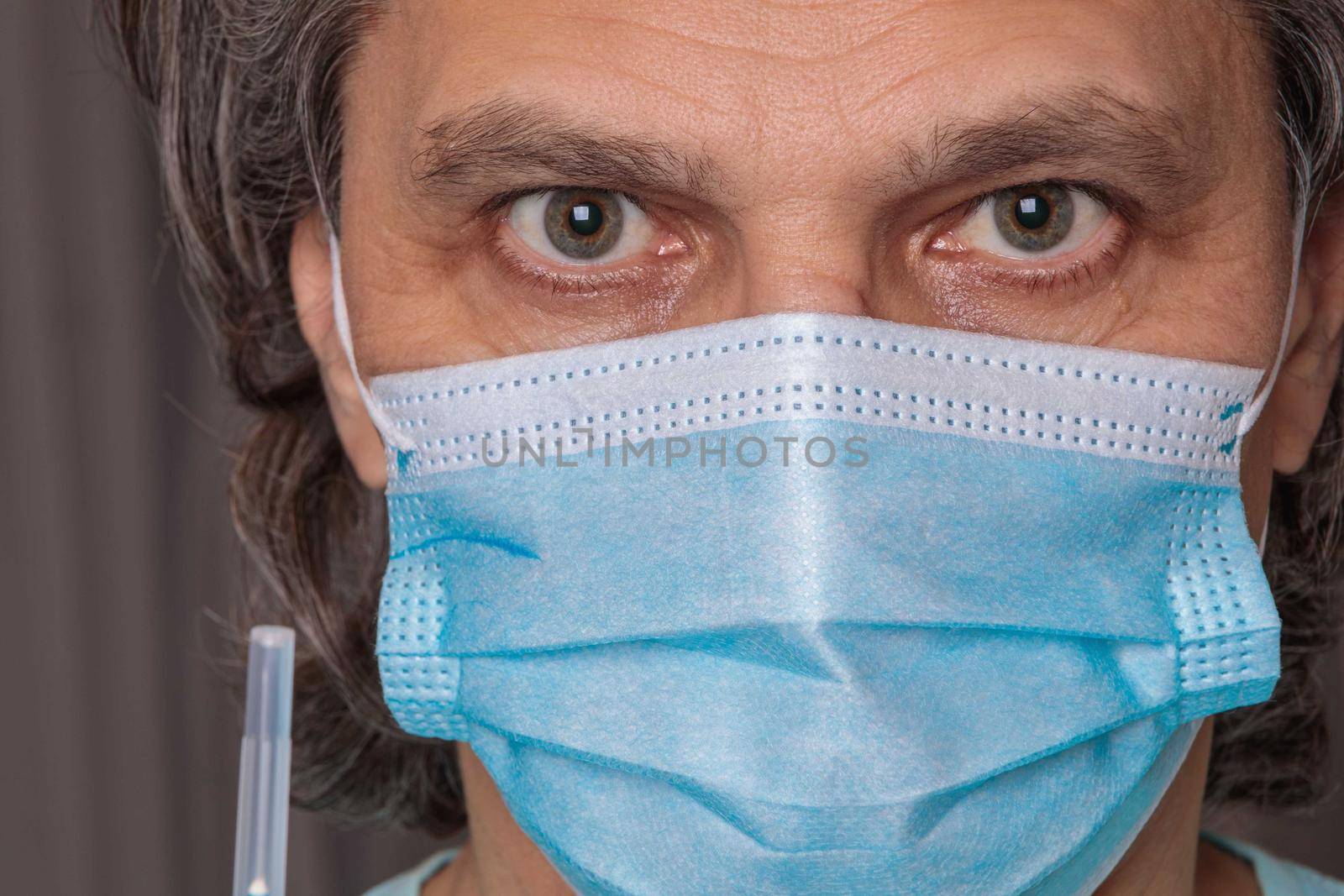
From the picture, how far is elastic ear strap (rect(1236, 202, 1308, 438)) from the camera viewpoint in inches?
62.9

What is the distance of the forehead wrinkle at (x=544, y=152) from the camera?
149 cm

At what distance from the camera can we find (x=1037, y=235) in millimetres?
1582

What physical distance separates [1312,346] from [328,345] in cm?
106

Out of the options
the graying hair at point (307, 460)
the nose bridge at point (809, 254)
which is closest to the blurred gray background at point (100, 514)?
the graying hair at point (307, 460)

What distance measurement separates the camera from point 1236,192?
1.58 m

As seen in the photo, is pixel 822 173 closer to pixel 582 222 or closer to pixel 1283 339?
pixel 582 222

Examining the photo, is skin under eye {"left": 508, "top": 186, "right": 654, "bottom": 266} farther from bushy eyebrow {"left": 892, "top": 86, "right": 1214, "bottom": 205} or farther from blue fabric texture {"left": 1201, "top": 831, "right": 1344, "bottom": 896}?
blue fabric texture {"left": 1201, "top": 831, "right": 1344, "bottom": 896}

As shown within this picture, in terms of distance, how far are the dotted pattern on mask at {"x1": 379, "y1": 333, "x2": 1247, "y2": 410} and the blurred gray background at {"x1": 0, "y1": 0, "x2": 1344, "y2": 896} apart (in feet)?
4.57

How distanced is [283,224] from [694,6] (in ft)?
2.73

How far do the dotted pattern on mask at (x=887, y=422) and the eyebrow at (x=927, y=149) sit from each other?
183mm

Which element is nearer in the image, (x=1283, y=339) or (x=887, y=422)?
(x=887, y=422)

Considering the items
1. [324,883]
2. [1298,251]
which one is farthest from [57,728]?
[1298,251]

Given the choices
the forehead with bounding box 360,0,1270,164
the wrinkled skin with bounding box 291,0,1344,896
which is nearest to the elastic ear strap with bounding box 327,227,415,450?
the wrinkled skin with bounding box 291,0,1344,896

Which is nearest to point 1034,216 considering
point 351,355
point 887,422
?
point 887,422
